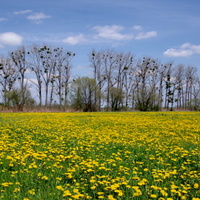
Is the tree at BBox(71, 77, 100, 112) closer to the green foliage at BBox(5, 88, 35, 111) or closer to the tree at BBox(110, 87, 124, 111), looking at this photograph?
the tree at BBox(110, 87, 124, 111)

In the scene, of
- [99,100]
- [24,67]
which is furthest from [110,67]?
[24,67]

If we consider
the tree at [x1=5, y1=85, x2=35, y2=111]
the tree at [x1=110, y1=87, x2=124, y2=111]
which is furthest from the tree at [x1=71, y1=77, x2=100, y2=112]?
the tree at [x1=5, y1=85, x2=35, y2=111]

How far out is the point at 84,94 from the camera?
48.2m

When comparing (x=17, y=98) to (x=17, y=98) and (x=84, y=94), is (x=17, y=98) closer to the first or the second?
(x=17, y=98)

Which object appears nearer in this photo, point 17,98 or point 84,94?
point 17,98

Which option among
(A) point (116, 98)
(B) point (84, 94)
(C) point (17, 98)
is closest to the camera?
(C) point (17, 98)

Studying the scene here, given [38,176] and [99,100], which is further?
[99,100]

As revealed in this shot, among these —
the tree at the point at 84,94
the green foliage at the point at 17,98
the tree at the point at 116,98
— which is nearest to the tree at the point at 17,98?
the green foliage at the point at 17,98

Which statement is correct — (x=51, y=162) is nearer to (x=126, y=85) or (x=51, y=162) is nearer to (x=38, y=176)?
(x=38, y=176)

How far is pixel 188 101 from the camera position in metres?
64.1

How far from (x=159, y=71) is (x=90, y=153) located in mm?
58174

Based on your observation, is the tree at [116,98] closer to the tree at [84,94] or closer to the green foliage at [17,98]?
the tree at [84,94]

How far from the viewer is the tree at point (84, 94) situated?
47.9 m

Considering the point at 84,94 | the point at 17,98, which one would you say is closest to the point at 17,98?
the point at 17,98
